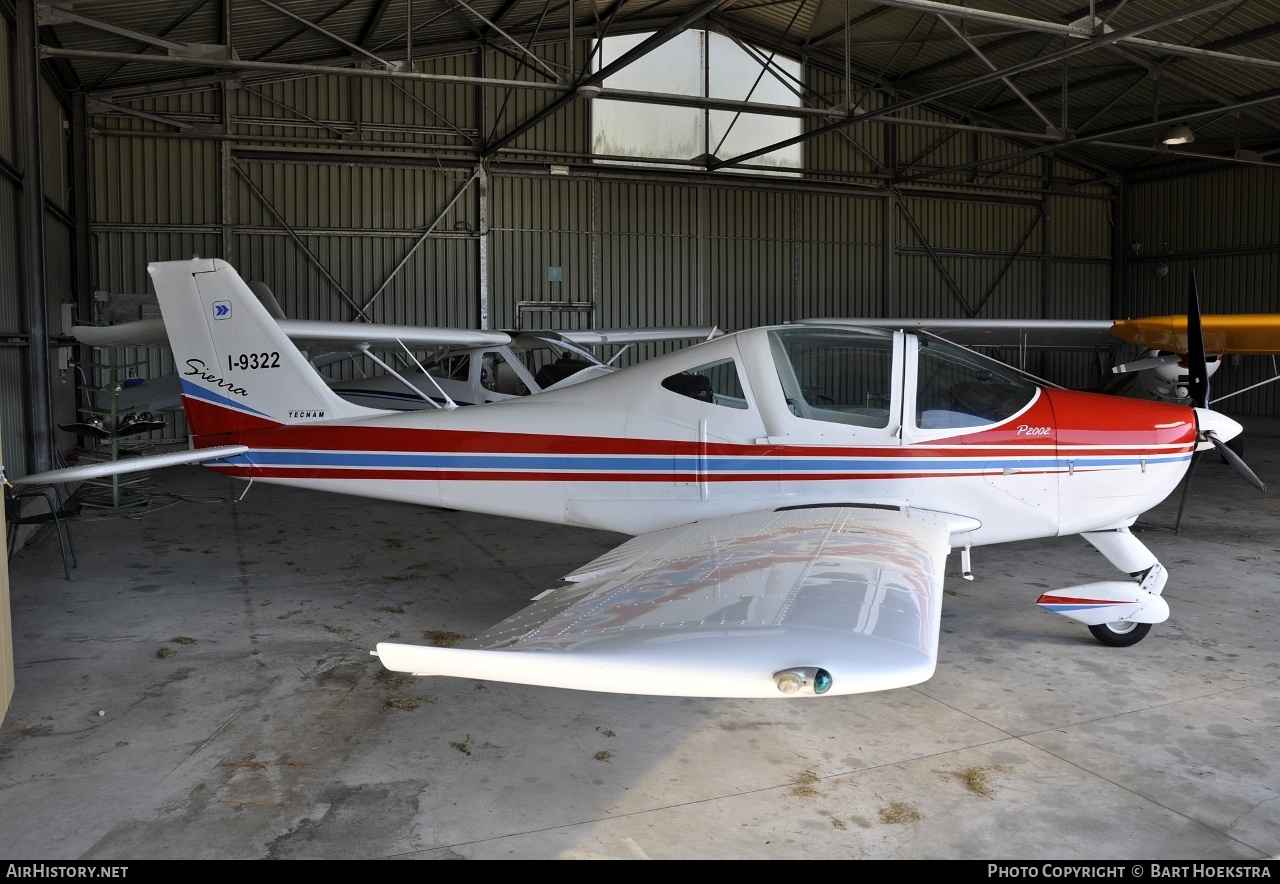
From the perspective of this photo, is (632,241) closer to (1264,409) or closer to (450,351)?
(450,351)

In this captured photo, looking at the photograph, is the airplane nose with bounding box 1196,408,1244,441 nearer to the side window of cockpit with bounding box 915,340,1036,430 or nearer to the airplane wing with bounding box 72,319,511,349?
the side window of cockpit with bounding box 915,340,1036,430

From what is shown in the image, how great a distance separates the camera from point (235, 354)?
6652mm

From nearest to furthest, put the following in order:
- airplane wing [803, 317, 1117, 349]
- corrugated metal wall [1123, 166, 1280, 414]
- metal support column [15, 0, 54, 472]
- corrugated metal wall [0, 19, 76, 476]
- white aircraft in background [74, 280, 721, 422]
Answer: corrugated metal wall [0, 19, 76, 476]
metal support column [15, 0, 54, 472]
white aircraft in background [74, 280, 721, 422]
airplane wing [803, 317, 1117, 349]
corrugated metal wall [1123, 166, 1280, 414]

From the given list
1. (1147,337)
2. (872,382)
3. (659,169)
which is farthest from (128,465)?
(659,169)

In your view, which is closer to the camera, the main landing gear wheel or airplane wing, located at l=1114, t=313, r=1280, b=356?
the main landing gear wheel

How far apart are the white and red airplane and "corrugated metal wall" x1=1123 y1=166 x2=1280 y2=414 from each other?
17023mm

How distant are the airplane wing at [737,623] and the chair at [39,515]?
4542 mm

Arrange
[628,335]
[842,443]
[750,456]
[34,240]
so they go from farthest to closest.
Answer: [628,335]
[34,240]
[750,456]
[842,443]

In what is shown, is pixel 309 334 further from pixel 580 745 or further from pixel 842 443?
pixel 580 745

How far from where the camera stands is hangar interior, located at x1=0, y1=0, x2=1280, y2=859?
589 inches

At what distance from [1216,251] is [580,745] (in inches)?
889

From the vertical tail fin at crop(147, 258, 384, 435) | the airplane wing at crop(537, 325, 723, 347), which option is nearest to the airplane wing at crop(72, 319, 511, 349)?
the vertical tail fin at crop(147, 258, 384, 435)

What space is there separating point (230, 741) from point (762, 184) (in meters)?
18.0
